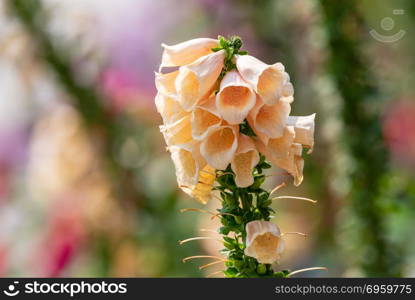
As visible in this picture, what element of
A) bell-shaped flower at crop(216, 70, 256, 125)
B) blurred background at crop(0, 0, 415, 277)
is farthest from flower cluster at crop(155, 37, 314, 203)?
blurred background at crop(0, 0, 415, 277)

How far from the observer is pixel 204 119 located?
0.77 meters

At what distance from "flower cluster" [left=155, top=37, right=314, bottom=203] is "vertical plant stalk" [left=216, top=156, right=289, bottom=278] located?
0.08 ft

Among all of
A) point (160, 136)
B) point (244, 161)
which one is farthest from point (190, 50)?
point (160, 136)

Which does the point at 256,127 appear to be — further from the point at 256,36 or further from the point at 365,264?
the point at 256,36

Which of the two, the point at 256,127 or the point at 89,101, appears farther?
the point at 89,101

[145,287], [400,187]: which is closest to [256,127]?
[145,287]

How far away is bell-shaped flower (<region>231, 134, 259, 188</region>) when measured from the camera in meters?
0.75

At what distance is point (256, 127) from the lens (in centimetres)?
76

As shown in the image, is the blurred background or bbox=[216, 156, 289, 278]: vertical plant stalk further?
the blurred background

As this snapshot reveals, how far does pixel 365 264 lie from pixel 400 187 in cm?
27

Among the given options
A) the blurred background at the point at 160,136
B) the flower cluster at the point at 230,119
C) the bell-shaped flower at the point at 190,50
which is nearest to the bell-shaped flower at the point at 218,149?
the flower cluster at the point at 230,119

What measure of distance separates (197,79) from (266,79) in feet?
0.24

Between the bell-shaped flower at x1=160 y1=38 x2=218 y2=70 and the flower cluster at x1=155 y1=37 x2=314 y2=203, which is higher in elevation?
the bell-shaped flower at x1=160 y1=38 x2=218 y2=70

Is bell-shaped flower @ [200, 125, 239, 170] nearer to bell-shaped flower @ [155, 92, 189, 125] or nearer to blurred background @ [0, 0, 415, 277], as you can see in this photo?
bell-shaped flower @ [155, 92, 189, 125]
